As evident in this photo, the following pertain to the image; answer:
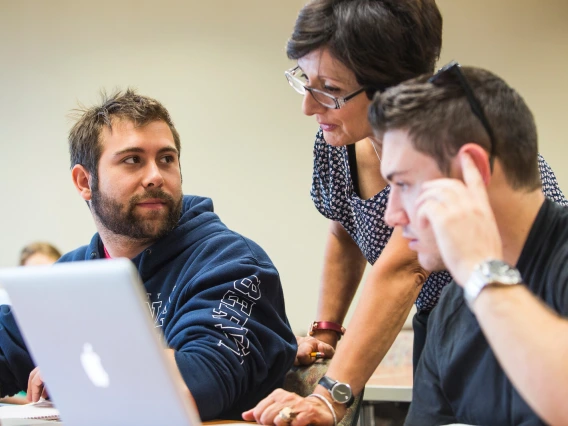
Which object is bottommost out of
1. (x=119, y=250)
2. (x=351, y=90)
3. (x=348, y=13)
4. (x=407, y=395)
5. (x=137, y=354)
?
(x=407, y=395)

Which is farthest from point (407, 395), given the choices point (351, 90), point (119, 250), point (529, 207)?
point (529, 207)

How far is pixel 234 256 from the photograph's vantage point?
1733mm

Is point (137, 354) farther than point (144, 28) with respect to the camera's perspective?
No

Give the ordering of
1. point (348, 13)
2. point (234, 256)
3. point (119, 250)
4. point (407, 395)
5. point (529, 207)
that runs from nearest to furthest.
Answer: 1. point (529, 207)
2. point (348, 13)
3. point (234, 256)
4. point (119, 250)
5. point (407, 395)

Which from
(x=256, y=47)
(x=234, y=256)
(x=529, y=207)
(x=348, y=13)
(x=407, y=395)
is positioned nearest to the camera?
(x=529, y=207)

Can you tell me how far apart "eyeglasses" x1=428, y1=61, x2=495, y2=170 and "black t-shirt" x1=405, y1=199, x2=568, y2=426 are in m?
0.13

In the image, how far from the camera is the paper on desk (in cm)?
143

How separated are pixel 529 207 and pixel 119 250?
1178 millimetres

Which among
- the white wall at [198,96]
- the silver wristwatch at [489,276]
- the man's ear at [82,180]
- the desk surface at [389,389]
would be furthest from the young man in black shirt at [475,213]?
the white wall at [198,96]

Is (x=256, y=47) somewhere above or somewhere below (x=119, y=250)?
above

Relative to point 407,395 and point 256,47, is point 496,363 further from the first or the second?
point 256,47

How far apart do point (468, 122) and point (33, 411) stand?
3.41 ft

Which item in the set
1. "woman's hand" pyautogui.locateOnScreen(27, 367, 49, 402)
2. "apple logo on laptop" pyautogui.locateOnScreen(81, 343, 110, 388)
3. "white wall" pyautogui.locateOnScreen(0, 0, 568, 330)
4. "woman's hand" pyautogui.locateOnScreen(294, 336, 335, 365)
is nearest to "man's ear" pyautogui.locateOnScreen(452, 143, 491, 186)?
"apple logo on laptop" pyautogui.locateOnScreen(81, 343, 110, 388)

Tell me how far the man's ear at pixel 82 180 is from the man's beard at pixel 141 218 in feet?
0.40
